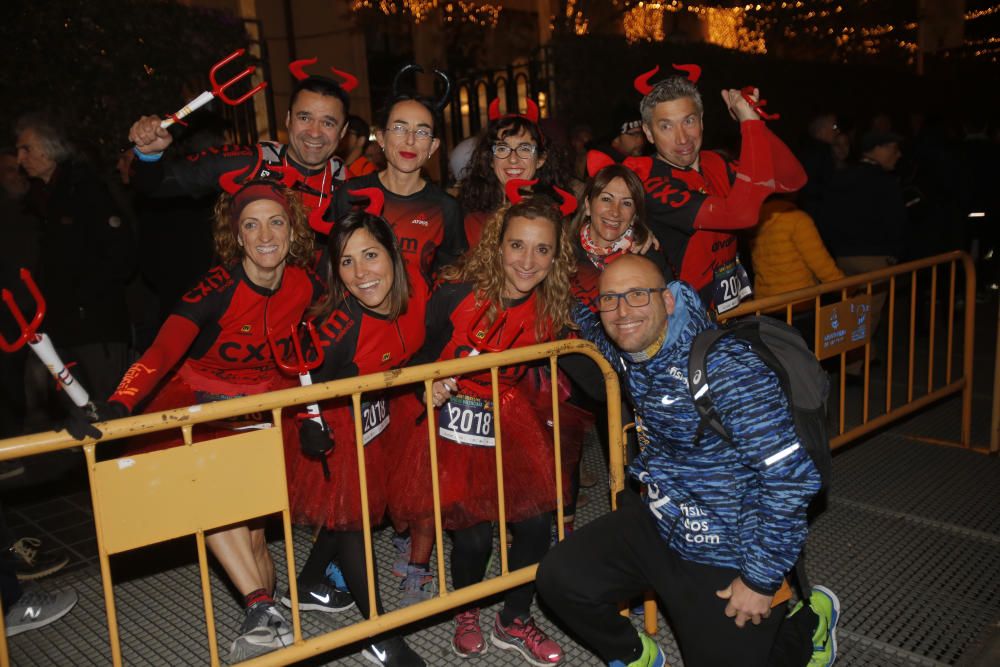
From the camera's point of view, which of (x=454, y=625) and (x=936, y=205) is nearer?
(x=454, y=625)

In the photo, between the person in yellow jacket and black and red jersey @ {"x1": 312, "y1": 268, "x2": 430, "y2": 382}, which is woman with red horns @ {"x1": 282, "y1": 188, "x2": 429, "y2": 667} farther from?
the person in yellow jacket

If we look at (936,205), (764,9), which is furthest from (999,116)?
(936,205)

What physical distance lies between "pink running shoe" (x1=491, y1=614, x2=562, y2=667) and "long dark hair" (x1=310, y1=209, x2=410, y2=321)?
1.44m

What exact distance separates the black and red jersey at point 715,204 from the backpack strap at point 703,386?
1037mm

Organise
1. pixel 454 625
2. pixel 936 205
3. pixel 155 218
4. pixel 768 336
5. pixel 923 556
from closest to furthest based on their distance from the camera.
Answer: pixel 768 336
pixel 454 625
pixel 923 556
pixel 155 218
pixel 936 205

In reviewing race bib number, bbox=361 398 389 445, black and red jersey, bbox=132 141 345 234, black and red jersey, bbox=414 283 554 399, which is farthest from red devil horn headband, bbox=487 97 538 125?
race bib number, bbox=361 398 389 445

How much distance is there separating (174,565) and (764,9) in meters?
16.4

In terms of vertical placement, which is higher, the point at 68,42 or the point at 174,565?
the point at 68,42

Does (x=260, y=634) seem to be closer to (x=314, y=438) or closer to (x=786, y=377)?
(x=314, y=438)

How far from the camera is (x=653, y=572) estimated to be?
2906 millimetres

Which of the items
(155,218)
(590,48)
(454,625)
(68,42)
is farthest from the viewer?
(590,48)

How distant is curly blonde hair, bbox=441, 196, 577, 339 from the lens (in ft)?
11.3

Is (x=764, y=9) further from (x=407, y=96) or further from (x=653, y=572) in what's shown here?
(x=653, y=572)

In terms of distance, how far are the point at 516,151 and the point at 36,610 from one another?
322cm
